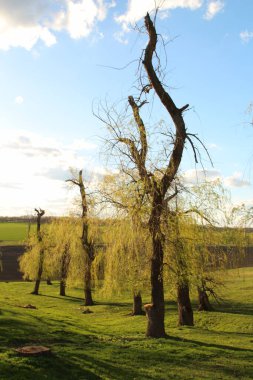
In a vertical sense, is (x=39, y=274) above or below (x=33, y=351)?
above

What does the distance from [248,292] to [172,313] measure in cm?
976

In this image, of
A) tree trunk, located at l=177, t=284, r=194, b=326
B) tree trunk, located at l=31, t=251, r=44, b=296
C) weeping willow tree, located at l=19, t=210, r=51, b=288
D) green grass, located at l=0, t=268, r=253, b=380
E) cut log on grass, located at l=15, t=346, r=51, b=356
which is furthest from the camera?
weeping willow tree, located at l=19, t=210, r=51, b=288

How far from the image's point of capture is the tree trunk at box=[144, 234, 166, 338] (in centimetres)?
1430

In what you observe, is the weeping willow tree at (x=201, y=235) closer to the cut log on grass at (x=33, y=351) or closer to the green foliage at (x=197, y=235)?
the green foliage at (x=197, y=235)

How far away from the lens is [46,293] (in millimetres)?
43719

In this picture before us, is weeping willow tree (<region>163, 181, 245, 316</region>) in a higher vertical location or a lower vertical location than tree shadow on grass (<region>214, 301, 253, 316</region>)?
higher

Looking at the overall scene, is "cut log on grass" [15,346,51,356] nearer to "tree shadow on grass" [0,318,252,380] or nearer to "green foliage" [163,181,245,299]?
"tree shadow on grass" [0,318,252,380]

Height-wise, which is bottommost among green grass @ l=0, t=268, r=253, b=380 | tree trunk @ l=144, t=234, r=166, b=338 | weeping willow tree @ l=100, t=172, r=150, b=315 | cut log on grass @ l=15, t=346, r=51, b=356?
green grass @ l=0, t=268, r=253, b=380

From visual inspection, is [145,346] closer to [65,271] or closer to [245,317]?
[245,317]

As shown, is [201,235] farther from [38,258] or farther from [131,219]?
Result: [38,258]

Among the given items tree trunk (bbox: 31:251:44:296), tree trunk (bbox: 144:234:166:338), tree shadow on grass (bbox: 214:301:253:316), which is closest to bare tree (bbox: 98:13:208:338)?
tree trunk (bbox: 144:234:166:338)

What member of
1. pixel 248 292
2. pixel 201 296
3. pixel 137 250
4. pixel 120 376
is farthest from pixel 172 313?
pixel 120 376

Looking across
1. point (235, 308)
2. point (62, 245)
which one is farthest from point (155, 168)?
point (62, 245)

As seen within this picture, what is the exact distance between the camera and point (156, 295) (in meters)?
14.4
